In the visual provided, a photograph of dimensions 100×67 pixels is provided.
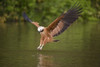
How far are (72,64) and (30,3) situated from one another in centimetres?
2420

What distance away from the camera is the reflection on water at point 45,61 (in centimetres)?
847

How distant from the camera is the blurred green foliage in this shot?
31.0 metres

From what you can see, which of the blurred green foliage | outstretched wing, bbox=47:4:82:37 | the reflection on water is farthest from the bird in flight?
the blurred green foliage

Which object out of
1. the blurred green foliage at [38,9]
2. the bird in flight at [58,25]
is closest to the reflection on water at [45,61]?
the bird in flight at [58,25]

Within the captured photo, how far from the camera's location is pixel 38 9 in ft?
111

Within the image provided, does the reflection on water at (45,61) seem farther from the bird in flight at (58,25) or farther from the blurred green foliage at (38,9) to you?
the blurred green foliage at (38,9)

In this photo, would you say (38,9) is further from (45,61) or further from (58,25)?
(45,61)

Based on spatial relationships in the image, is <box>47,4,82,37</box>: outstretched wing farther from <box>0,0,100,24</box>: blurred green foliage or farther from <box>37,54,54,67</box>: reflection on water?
<box>0,0,100,24</box>: blurred green foliage

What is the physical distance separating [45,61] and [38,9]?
81.9 feet

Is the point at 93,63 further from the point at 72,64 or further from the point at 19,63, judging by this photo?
the point at 19,63

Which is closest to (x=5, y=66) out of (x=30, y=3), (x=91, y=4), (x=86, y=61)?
(x=86, y=61)

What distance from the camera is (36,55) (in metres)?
10.2

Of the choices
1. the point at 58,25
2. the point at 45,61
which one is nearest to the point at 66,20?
the point at 58,25

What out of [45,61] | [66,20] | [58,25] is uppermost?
[66,20]
